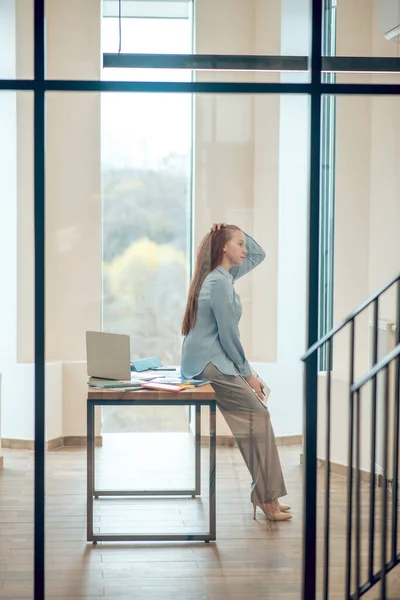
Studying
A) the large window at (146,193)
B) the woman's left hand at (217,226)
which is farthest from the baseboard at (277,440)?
the woman's left hand at (217,226)

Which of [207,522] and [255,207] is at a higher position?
[255,207]

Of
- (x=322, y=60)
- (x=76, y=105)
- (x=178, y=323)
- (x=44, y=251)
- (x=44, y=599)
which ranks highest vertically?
(x=322, y=60)

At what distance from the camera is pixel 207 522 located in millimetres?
3410

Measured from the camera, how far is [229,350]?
3363 mm

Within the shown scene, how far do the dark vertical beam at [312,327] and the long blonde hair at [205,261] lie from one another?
36cm

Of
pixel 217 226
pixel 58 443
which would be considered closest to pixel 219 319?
pixel 217 226

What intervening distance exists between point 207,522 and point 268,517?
268 mm

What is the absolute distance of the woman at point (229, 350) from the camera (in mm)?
3348

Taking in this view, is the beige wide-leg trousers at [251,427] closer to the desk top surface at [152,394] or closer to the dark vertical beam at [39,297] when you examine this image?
the desk top surface at [152,394]

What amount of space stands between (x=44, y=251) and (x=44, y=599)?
149 cm

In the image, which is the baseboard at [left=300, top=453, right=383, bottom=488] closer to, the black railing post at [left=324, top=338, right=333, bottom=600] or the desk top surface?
the black railing post at [left=324, top=338, right=333, bottom=600]

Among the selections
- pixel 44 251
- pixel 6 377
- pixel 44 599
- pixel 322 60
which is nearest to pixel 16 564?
pixel 44 599

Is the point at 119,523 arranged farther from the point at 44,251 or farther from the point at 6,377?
the point at 44,251

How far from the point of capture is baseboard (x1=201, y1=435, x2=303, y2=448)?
340 centimetres
